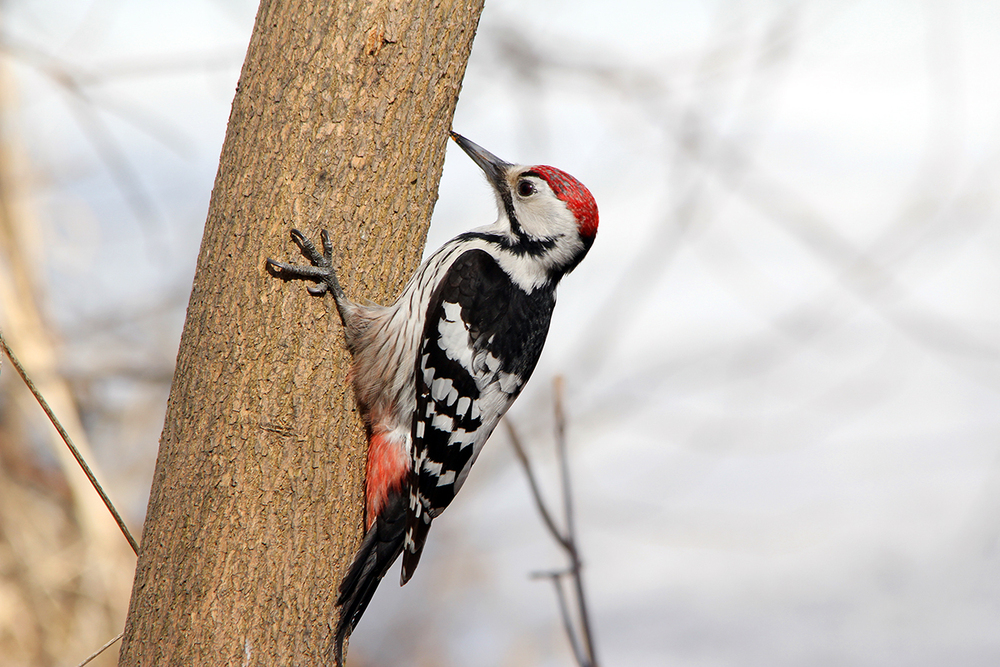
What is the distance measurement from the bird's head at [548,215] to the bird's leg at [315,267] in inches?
38.3

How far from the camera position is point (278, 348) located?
189 cm

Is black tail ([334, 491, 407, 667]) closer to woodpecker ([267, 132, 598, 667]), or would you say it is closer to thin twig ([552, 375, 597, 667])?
woodpecker ([267, 132, 598, 667])

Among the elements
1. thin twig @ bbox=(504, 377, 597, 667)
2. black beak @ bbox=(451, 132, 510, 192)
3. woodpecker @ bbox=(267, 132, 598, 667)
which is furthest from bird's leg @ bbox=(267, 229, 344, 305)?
black beak @ bbox=(451, 132, 510, 192)

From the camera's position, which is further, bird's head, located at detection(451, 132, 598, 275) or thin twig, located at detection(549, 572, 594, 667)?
bird's head, located at detection(451, 132, 598, 275)

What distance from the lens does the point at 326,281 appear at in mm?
1904

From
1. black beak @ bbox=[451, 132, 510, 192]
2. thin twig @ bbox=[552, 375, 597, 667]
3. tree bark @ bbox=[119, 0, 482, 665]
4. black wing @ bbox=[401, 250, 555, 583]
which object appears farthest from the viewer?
black beak @ bbox=[451, 132, 510, 192]

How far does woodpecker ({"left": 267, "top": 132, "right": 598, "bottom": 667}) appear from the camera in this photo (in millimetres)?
2047

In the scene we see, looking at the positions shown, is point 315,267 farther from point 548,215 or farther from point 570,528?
point 548,215

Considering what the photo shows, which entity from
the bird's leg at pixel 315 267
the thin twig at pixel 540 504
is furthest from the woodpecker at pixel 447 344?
the thin twig at pixel 540 504

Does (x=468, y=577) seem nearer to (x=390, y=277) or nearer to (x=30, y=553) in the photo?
(x=30, y=553)

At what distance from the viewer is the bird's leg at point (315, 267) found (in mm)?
1871

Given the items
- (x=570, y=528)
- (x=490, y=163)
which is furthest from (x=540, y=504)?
(x=490, y=163)

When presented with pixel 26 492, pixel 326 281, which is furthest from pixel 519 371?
pixel 26 492

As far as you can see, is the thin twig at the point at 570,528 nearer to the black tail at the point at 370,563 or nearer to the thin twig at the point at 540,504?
the thin twig at the point at 540,504
